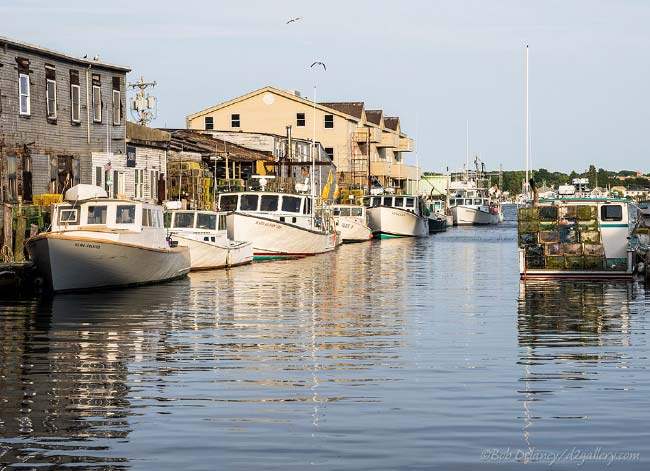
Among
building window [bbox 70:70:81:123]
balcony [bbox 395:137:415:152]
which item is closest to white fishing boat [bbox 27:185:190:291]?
building window [bbox 70:70:81:123]

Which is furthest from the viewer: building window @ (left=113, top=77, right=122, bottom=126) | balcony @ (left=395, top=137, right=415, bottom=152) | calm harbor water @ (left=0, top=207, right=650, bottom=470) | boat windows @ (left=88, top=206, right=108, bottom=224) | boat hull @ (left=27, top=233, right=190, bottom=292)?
balcony @ (left=395, top=137, right=415, bottom=152)

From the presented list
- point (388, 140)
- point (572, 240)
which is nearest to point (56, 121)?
point (572, 240)

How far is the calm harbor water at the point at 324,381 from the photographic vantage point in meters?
13.8

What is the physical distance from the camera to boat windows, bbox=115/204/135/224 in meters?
36.9

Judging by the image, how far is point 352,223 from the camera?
266 feet

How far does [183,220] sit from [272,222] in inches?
348

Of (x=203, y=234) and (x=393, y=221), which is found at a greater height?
(x=203, y=234)

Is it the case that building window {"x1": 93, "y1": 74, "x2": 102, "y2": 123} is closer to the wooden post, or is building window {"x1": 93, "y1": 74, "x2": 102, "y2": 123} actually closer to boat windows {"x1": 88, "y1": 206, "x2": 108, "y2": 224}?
the wooden post

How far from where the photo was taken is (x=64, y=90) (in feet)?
167

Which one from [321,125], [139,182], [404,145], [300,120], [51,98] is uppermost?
[300,120]

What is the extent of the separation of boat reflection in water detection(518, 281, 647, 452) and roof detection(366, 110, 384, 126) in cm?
10261

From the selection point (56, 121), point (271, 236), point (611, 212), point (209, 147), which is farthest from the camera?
point (209, 147)

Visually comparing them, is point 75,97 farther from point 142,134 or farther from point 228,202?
point 228,202

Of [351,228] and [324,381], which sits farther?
[351,228]
